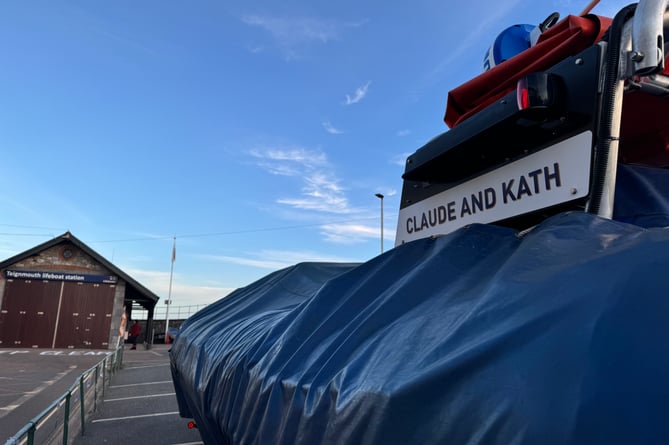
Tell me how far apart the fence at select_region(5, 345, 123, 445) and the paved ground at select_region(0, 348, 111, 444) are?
0.77m

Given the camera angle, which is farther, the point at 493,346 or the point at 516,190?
the point at 516,190

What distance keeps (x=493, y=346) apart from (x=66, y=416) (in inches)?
271

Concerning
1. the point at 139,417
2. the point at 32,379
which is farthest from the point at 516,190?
the point at 32,379

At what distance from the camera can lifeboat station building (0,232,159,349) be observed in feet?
76.3

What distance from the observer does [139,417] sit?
9.26 meters

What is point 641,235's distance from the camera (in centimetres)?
112

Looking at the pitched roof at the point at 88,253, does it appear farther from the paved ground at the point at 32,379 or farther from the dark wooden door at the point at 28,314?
the paved ground at the point at 32,379

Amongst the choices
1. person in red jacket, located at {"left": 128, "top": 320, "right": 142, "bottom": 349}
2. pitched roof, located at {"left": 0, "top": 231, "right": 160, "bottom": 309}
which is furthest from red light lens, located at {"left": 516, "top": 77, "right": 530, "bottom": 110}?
person in red jacket, located at {"left": 128, "top": 320, "right": 142, "bottom": 349}

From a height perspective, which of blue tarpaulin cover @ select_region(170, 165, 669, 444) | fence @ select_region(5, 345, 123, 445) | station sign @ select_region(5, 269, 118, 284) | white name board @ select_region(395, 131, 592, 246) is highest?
white name board @ select_region(395, 131, 592, 246)

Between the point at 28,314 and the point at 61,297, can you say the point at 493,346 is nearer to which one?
the point at 61,297

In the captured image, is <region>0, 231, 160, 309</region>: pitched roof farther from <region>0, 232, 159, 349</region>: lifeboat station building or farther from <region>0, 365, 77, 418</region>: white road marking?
<region>0, 365, 77, 418</region>: white road marking

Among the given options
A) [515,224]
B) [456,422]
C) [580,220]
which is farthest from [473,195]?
[456,422]

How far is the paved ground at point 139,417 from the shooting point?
25.1 ft

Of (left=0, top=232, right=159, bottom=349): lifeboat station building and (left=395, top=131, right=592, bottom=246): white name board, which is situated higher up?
(left=395, top=131, right=592, bottom=246): white name board
